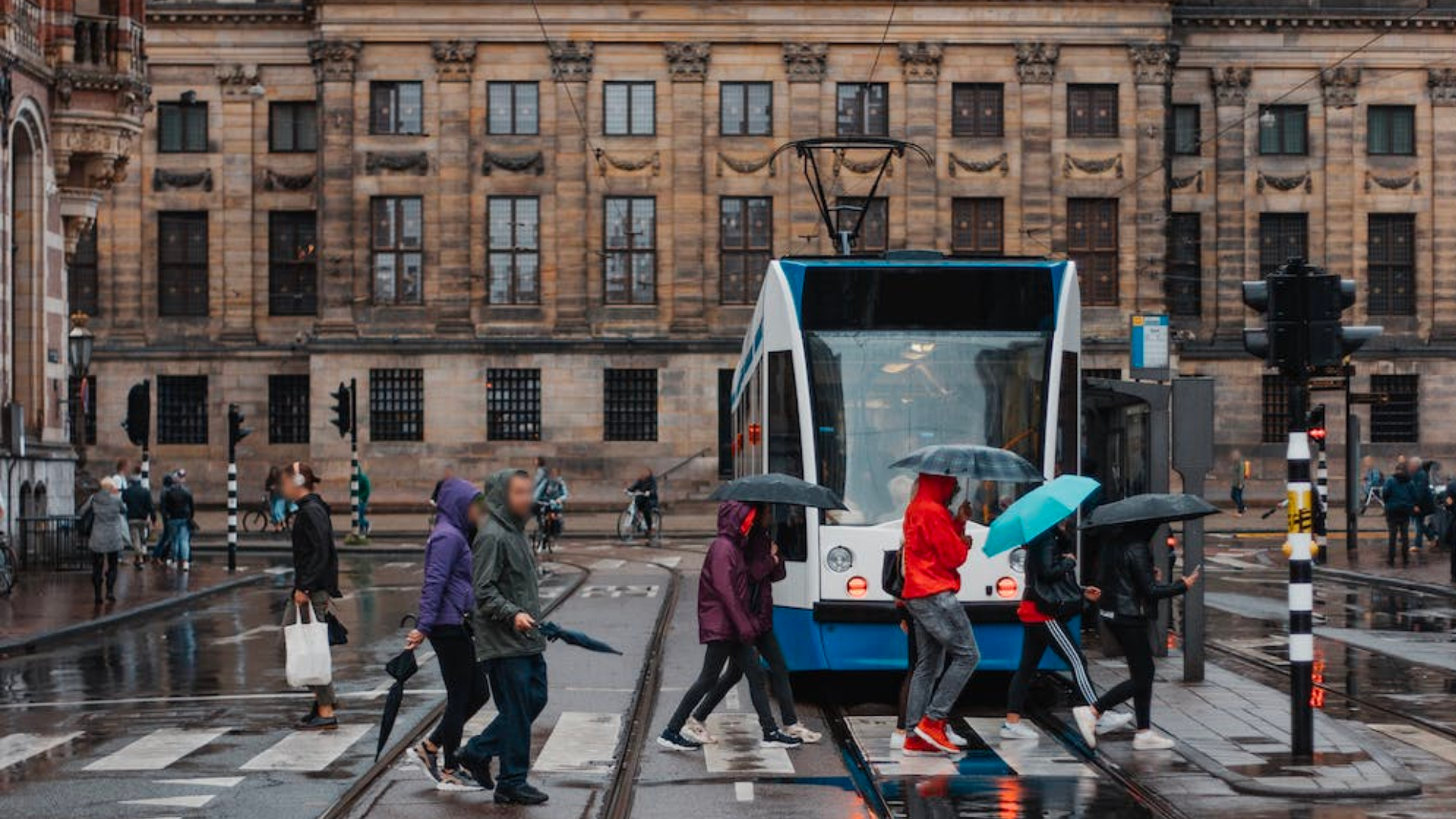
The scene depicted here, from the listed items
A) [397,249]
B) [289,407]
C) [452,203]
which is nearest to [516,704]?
[452,203]

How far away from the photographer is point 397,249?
6078cm

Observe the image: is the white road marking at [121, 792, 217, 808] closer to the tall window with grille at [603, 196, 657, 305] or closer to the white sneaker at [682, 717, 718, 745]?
the white sneaker at [682, 717, 718, 745]

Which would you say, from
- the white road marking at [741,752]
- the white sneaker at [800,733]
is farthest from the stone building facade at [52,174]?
the white sneaker at [800,733]

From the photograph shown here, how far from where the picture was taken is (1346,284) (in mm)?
13602

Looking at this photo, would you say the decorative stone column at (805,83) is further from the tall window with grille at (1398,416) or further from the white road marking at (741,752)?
the white road marking at (741,752)

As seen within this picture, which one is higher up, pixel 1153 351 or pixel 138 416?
pixel 1153 351

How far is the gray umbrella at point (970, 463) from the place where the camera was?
13562mm

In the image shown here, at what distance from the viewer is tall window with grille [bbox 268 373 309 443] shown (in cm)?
6325

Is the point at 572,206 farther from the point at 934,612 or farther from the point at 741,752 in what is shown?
the point at 934,612

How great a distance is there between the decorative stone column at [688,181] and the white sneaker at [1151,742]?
4686cm

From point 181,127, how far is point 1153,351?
154ft

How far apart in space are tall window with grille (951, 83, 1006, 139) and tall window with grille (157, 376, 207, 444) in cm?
2326

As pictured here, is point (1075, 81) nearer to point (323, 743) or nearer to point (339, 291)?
point (339, 291)

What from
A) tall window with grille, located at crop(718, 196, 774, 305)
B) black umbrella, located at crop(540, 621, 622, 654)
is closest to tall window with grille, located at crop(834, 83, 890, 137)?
tall window with grille, located at crop(718, 196, 774, 305)
